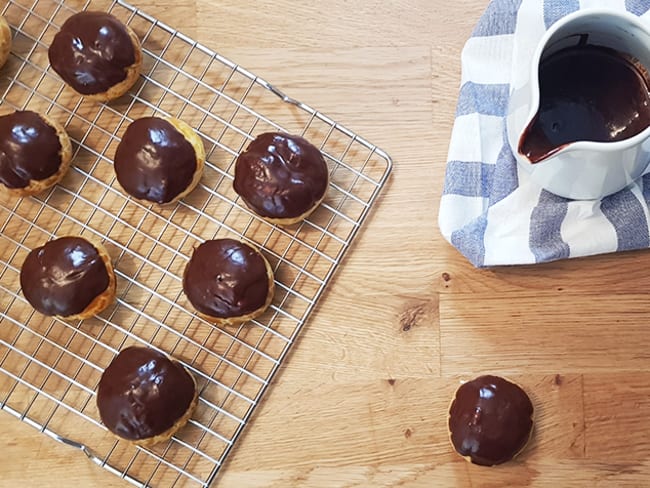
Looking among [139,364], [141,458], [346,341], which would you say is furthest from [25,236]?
[346,341]

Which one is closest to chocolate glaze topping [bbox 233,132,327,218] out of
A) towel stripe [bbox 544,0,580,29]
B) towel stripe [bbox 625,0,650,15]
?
towel stripe [bbox 544,0,580,29]

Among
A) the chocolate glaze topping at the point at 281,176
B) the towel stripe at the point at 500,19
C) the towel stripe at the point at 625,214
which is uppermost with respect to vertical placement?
the towel stripe at the point at 500,19

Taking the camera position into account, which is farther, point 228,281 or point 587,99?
point 228,281

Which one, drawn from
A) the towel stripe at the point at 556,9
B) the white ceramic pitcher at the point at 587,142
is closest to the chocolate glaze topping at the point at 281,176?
the white ceramic pitcher at the point at 587,142

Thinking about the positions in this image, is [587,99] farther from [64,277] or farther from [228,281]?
[64,277]

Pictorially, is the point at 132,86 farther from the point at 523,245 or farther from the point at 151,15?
the point at 523,245

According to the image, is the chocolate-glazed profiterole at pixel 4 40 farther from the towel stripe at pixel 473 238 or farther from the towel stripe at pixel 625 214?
the towel stripe at pixel 625 214

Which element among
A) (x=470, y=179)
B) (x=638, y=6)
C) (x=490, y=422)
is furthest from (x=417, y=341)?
(x=638, y=6)
